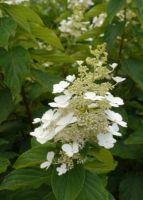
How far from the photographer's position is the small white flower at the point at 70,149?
2121mm

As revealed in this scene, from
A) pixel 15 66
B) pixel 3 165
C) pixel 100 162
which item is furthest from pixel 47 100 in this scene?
pixel 100 162

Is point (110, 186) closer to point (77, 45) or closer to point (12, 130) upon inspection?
point (12, 130)

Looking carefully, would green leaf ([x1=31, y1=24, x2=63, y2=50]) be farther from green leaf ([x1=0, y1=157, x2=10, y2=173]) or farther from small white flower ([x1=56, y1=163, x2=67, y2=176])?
small white flower ([x1=56, y1=163, x2=67, y2=176])

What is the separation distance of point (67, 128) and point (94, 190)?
0.29 m

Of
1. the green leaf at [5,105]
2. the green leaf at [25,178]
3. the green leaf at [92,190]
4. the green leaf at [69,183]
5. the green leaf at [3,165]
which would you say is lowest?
the green leaf at [5,105]

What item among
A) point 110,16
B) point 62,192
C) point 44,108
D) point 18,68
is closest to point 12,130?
point 44,108

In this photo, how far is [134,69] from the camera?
3.54 metres

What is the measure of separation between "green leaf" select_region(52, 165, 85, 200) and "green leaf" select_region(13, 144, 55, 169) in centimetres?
11

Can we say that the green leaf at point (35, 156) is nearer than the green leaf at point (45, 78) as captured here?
Yes

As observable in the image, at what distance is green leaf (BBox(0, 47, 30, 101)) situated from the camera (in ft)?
9.83

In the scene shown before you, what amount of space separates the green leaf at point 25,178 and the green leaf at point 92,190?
0.70 feet

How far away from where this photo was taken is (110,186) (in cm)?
346

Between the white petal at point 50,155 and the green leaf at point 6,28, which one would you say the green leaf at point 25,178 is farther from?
the green leaf at point 6,28

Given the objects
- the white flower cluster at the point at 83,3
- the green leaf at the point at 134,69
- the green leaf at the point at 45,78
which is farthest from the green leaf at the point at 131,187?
the white flower cluster at the point at 83,3
